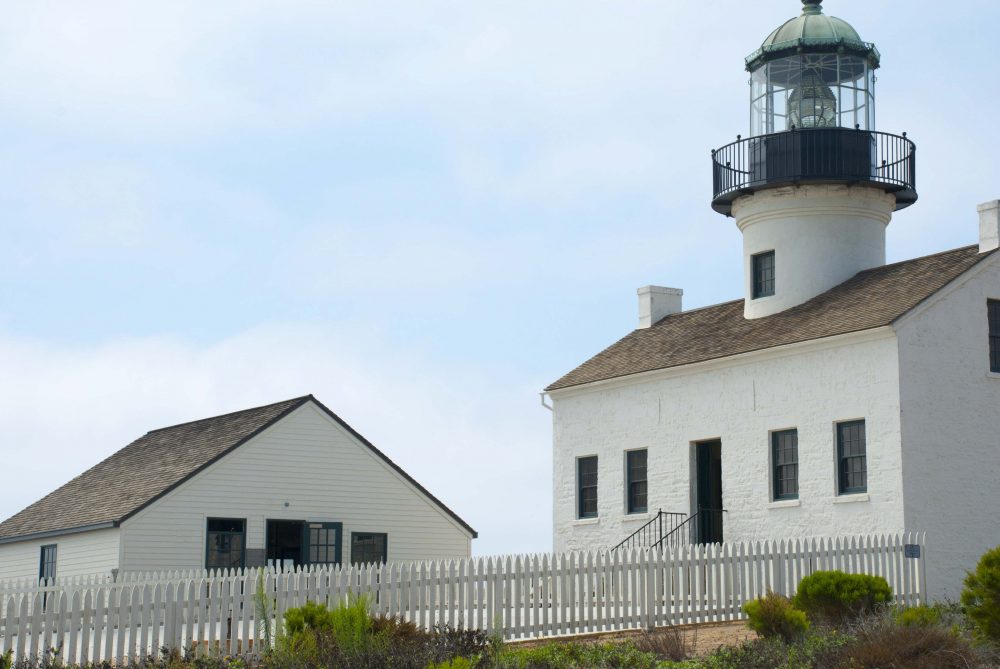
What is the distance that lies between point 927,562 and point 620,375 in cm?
838

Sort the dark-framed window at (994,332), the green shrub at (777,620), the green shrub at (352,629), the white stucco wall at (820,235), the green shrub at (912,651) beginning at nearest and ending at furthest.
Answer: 1. the green shrub at (912,651)
2. the green shrub at (352,629)
3. the green shrub at (777,620)
4. the dark-framed window at (994,332)
5. the white stucco wall at (820,235)

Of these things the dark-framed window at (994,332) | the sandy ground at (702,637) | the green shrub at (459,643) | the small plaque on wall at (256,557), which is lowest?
the sandy ground at (702,637)

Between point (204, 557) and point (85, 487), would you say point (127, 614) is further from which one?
point (85, 487)

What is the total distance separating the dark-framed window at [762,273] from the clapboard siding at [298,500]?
10.1 m

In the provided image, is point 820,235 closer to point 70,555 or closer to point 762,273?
point 762,273

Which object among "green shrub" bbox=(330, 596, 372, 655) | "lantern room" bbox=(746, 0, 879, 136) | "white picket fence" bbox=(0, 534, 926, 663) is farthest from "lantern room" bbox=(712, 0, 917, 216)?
"green shrub" bbox=(330, 596, 372, 655)

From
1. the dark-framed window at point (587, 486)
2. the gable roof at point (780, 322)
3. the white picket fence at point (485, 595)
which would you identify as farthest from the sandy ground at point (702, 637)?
the dark-framed window at point (587, 486)

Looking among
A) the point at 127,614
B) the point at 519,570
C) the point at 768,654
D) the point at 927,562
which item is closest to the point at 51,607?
the point at 127,614

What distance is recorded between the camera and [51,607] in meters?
15.7

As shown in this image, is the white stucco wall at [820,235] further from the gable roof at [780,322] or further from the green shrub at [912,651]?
the green shrub at [912,651]

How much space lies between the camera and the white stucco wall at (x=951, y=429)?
74.3 feet

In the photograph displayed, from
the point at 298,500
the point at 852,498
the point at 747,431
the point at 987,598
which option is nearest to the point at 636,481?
the point at 747,431

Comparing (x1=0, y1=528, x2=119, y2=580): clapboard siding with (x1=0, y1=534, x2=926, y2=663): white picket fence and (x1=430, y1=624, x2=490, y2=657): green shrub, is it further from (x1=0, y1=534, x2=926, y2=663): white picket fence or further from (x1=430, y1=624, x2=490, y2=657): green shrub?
(x1=430, y1=624, x2=490, y2=657): green shrub

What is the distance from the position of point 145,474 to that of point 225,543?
3522mm
